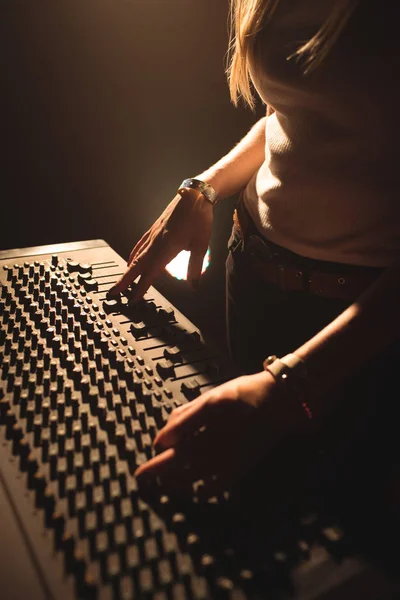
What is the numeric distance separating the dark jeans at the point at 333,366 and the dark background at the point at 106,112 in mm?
1324

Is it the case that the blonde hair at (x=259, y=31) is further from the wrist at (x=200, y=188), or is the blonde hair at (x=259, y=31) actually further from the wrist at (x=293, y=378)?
the wrist at (x=293, y=378)

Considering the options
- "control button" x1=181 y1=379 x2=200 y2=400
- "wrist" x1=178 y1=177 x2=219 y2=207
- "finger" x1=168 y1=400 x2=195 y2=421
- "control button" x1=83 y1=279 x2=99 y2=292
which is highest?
"wrist" x1=178 y1=177 x2=219 y2=207

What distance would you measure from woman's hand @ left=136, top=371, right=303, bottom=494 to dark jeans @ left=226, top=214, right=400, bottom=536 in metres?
0.08

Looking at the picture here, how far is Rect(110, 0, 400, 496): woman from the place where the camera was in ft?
2.10

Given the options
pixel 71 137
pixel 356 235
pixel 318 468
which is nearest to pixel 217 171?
pixel 356 235

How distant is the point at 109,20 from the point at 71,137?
1.67 feet

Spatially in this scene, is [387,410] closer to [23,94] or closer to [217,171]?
[217,171]

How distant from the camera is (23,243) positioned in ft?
7.58

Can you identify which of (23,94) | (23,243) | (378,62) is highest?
(378,62)

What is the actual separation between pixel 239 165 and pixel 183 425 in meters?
0.84

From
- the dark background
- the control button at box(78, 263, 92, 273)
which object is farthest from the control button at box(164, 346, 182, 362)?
the dark background

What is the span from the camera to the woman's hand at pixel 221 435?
0.60 metres

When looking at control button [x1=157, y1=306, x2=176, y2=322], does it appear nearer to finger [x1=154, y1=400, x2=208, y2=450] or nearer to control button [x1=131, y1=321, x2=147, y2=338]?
control button [x1=131, y1=321, x2=147, y2=338]

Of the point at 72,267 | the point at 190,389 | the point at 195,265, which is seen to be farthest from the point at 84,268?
Answer: the point at 190,389
